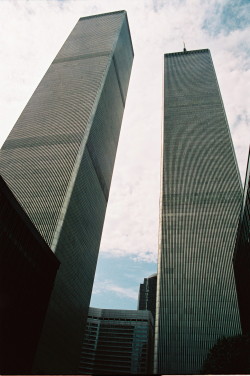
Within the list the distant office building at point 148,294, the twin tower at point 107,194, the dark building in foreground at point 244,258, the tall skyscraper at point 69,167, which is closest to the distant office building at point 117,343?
the distant office building at point 148,294

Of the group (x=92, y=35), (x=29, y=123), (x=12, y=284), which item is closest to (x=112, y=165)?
(x=29, y=123)

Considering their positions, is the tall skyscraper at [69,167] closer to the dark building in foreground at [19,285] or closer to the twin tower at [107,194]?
the twin tower at [107,194]

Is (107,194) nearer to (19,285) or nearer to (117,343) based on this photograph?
(19,285)

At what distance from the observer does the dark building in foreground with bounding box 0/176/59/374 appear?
130ft

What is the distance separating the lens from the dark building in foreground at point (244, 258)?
46688 millimetres

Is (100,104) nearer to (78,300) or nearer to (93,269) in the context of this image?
(93,269)

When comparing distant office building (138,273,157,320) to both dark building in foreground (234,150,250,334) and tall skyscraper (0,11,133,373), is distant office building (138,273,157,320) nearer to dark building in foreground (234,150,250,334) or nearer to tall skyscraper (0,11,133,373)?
tall skyscraper (0,11,133,373)

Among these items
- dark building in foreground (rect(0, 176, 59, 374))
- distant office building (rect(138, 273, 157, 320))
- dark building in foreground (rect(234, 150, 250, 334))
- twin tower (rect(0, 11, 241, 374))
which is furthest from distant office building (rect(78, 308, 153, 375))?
dark building in foreground (rect(0, 176, 59, 374))

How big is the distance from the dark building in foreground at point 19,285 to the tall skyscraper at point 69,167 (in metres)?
12.7

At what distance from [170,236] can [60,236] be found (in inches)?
1294

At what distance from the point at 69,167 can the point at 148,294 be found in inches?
5512

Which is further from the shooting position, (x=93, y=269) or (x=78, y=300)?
(x=93, y=269)

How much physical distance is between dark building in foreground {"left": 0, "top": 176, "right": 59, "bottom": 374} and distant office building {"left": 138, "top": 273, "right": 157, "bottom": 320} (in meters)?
146

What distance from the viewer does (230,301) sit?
71.7m
